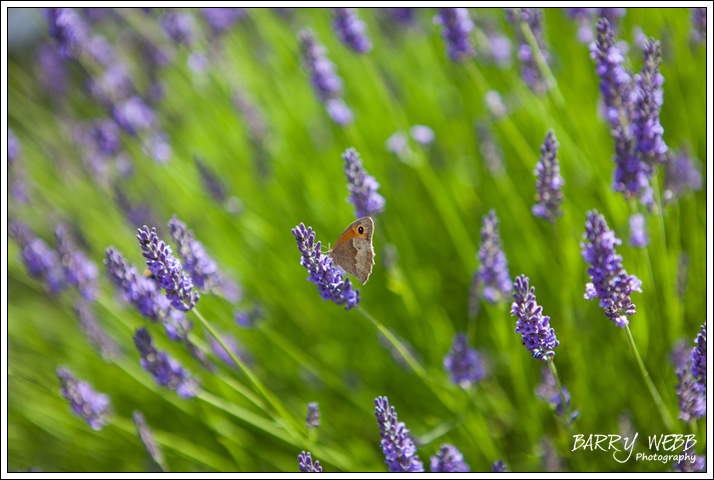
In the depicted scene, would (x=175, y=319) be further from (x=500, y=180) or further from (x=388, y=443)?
(x=500, y=180)

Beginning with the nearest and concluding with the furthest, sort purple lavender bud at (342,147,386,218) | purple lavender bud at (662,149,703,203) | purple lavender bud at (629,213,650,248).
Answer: purple lavender bud at (342,147,386,218) < purple lavender bud at (629,213,650,248) < purple lavender bud at (662,149,703,203)

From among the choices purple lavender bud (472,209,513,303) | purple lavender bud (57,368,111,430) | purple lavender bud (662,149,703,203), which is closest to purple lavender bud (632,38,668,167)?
purple lavender bud (662,149,703,203)

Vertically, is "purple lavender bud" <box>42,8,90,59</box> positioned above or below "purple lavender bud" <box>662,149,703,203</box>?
above

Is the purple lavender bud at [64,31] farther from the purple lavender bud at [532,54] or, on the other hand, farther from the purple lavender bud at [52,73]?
the purple lavender bud at [532,54]

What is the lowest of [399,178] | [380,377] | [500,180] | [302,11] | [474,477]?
[474,477]

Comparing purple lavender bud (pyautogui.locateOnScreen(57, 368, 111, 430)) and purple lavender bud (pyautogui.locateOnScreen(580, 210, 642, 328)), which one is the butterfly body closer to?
purple lavender bud (pyautogui.locateOnScreen(580, 210, 642, 328))

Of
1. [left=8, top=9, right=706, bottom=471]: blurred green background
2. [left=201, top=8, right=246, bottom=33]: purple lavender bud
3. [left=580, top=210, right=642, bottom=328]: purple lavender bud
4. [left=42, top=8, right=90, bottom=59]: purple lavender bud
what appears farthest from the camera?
[left=201, top=8, right=246, bottom=33]: purple lavender bud

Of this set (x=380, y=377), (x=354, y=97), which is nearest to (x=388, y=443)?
(x=380, y=377)
